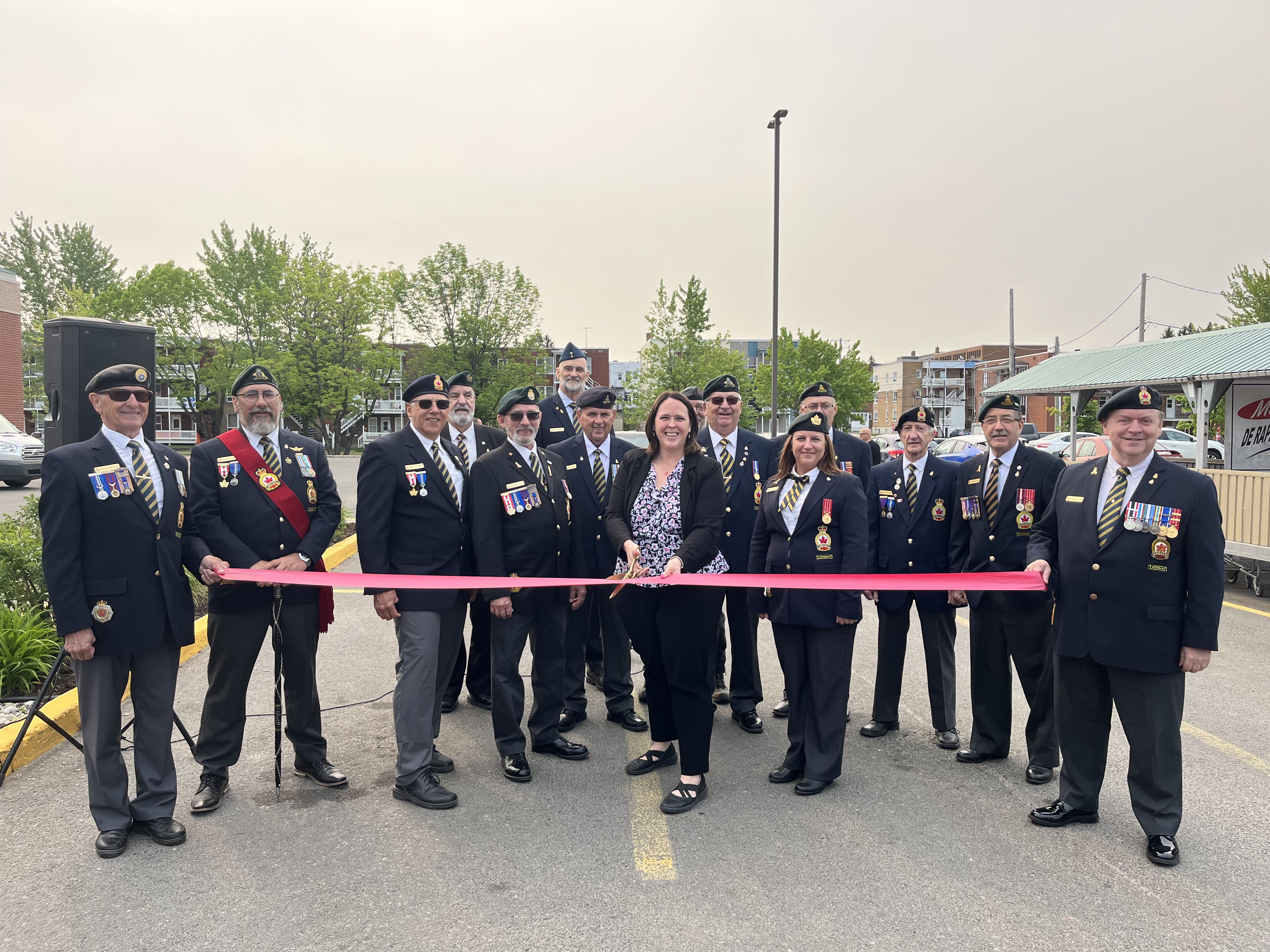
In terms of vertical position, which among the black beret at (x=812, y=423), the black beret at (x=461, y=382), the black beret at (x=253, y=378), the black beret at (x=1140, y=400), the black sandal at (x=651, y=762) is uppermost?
the black beret at (x=461, y=382)

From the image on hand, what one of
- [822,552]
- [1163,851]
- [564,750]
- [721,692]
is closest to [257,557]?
[564,750]

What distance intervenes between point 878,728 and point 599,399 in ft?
9.26

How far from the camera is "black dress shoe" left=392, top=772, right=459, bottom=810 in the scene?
167 inches

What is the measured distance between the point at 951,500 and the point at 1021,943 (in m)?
2.88

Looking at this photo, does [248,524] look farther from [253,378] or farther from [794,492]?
[794,492]

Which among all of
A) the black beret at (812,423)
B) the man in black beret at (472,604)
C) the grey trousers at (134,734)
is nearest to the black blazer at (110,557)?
the grey trousers at (134,734)

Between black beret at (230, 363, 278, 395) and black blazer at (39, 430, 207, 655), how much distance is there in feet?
2.09

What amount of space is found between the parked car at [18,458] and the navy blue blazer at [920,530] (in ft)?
65.3

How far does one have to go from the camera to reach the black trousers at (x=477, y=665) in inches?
238

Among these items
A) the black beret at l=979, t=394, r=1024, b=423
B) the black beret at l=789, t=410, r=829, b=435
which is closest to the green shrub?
the black beret at l=789, t=410, r=829, b=435

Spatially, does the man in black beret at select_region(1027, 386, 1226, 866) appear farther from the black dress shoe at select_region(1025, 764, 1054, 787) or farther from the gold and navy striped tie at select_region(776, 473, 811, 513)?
the gold and navy striped tie at select_region(776, 473, 811, 513)

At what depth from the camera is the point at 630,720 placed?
18.4 feet

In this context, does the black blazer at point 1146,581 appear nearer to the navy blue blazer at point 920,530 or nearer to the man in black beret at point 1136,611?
the man in black beret at point 1136,611

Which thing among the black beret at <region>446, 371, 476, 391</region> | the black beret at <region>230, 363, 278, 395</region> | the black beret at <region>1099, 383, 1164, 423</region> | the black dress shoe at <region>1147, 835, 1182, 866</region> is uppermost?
the black beret at <region>446, 371, 476, 391</region>
